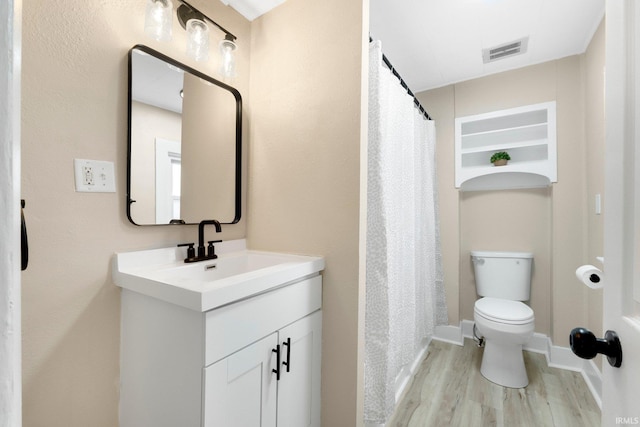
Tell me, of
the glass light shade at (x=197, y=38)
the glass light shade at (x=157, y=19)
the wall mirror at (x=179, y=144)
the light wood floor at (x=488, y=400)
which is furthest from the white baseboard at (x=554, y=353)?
the glass light shade at (x=157, y=19)

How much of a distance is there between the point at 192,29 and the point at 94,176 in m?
0.79

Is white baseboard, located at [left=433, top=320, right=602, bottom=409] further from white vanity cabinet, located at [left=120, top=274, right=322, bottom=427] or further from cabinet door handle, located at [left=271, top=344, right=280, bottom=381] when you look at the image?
cabinet door handle, located at [left=271, top=344, right=280, bottom=381]

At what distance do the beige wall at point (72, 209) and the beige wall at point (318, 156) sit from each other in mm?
615

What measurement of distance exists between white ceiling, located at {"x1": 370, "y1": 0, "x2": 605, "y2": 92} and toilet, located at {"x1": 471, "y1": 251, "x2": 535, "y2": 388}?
63.0 inches

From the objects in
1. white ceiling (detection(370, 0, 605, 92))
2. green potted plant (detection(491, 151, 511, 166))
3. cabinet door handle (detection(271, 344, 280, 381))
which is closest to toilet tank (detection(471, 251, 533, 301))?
green potted plant (detection(491, 151, 511, 166))

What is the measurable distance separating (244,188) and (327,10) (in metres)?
1.01

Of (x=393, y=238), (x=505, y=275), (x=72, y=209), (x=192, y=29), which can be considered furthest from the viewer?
(x=505, y=275)

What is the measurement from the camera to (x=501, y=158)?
7.66 ft

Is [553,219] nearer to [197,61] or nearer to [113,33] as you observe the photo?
[197,61]

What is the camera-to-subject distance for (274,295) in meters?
1.07

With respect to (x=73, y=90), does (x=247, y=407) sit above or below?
below

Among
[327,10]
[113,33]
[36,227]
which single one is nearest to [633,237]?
[327,10]

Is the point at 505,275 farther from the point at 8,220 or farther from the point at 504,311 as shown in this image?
the point at 8,220

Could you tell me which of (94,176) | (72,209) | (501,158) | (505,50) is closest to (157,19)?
(94,176)
